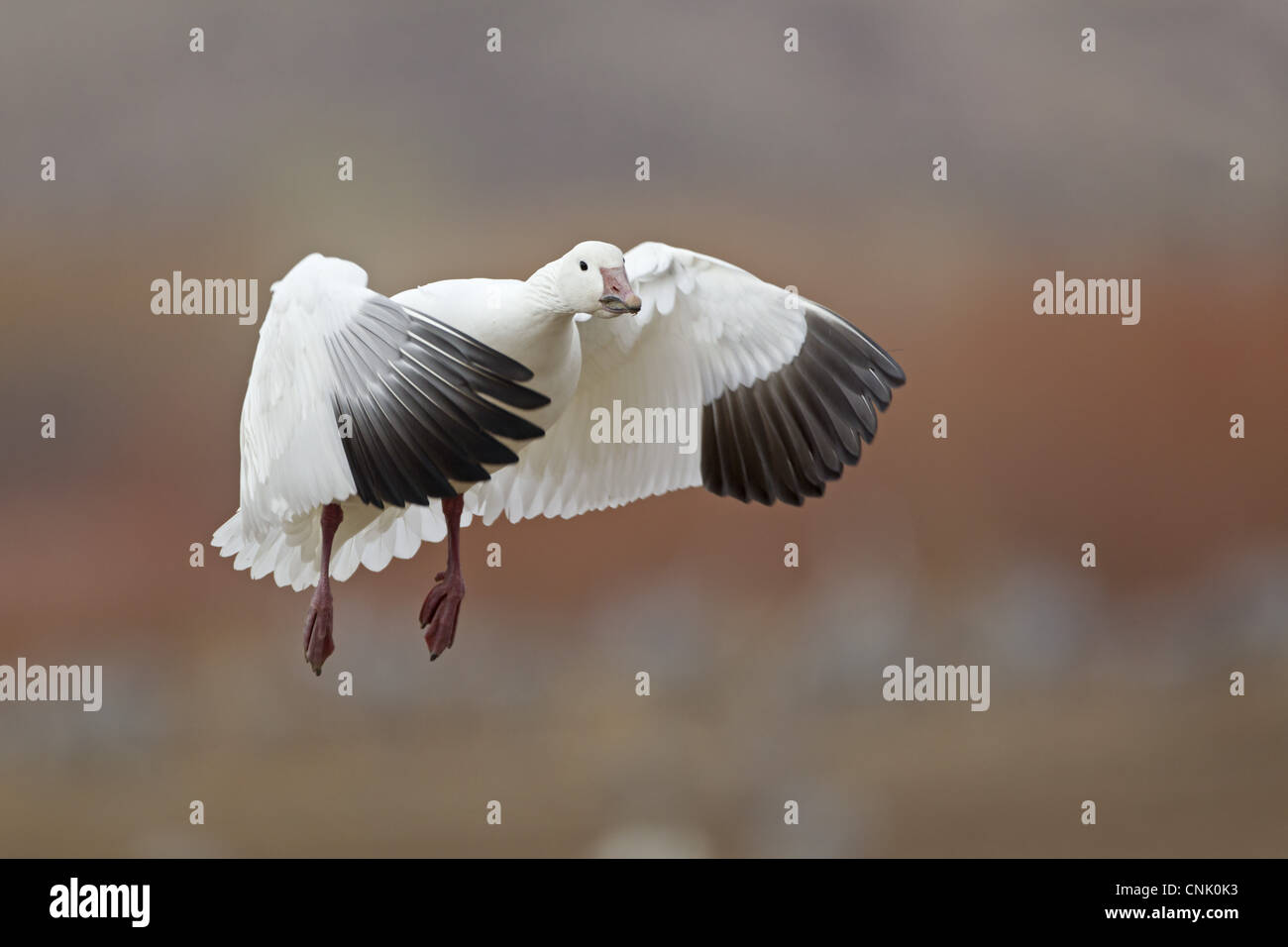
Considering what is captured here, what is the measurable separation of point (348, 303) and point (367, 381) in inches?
9.1

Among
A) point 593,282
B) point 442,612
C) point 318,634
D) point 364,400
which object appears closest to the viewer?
point 364,400

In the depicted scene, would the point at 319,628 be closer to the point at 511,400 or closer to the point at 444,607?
the point at 444,607

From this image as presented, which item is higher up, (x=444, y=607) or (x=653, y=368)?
(x=653, y=368)

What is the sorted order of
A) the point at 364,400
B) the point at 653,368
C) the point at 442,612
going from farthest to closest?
1. the point at 653,368
2. the point at 442,612
3. the point at 364,400

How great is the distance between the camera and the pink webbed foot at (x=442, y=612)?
424 centimetres

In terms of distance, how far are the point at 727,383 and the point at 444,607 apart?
114 centimetres

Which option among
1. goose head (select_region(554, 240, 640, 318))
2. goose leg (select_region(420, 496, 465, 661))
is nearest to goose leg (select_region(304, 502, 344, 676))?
goose leg (select_region(420, 496, 465, 661))

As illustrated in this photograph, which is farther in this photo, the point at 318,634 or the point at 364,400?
the point at 318,634

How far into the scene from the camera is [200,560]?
6504 mm

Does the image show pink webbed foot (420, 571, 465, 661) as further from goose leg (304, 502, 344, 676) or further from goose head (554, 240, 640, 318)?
goose head (554, 240, 640, 318)

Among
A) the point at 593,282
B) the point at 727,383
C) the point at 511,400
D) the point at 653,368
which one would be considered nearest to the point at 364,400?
the point at 511,400

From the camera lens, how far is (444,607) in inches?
168

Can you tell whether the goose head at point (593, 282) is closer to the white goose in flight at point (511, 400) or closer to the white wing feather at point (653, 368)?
the white goose in flight at point (511, 400)

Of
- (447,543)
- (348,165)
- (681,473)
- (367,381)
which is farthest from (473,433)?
(348,165)
